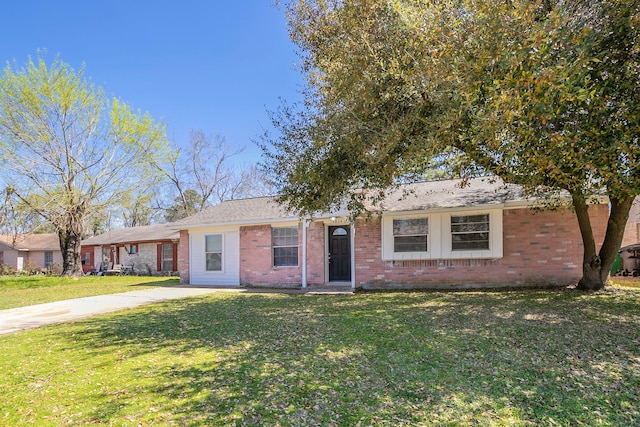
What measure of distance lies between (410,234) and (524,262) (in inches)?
129

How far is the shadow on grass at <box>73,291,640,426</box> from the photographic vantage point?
10.5ft

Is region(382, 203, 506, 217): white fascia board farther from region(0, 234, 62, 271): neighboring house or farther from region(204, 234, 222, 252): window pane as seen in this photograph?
region(0, 234, 62, 271): neighboring house

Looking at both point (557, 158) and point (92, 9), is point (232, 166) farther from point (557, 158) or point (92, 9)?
point (557, 158)

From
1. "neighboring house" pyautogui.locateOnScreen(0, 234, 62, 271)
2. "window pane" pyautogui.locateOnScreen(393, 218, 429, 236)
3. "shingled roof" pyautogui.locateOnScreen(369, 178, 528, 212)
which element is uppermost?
"shingled roof" pyautogui.locateOnScreen(369, 178, 528, 212)

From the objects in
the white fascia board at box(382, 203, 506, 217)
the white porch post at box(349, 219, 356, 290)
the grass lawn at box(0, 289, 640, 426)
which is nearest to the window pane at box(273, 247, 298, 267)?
the white porch post at box(349, 219, 356, 290)

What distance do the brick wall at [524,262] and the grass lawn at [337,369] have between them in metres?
3.12

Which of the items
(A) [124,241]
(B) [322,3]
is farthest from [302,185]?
(A) [124,241]

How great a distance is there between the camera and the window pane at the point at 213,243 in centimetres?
1447

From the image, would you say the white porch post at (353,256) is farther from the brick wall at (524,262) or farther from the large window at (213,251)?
the large window at (213,251)

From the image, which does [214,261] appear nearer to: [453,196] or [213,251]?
[213,251]

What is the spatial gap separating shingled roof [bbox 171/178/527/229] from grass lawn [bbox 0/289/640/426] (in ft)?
13.4

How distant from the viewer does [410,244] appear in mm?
11539

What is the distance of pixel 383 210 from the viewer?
439 inches

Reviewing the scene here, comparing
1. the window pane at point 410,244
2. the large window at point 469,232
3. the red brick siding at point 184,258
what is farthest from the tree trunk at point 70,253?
the large window at point 469,232
